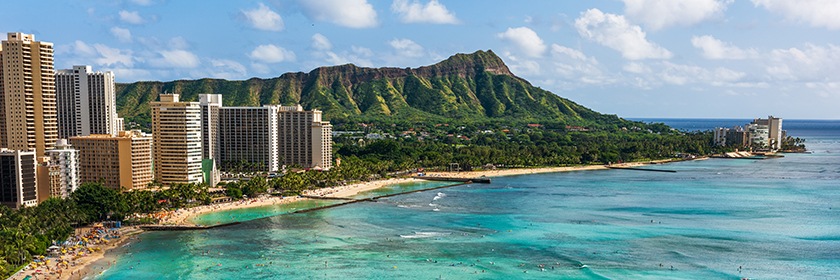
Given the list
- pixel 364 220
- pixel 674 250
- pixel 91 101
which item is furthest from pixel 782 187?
pixel 91 101

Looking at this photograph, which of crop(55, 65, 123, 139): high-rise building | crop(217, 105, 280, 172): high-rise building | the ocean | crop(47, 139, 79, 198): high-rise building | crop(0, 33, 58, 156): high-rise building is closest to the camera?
the ocean

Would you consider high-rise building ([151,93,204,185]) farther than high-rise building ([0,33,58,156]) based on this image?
Yes

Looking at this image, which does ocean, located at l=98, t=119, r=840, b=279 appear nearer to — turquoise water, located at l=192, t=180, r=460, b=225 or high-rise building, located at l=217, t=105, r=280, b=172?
turquoise water, located at l=192, t=180, r=460, b=225

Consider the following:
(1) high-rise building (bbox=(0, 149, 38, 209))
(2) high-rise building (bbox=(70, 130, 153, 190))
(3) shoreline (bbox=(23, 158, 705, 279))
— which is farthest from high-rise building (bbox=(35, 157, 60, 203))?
(3) shoreline (bbox=(23, 158, 705, 279))

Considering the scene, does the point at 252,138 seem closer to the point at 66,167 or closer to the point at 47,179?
the point at 66,167

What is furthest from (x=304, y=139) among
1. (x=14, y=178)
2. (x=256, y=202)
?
(x=14, y=178)

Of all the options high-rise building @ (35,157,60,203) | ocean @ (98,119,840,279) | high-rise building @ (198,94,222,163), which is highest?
high-rise building @ (198,94,222,163)

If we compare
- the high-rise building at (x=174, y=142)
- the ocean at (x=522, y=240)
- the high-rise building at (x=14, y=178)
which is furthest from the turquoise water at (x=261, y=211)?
the high-rise building at (x=174, y=142)

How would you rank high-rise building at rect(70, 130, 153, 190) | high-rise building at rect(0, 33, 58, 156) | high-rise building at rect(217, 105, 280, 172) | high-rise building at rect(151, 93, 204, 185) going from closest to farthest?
high-rise building at rect(0, 33, 58, 156) < high-rise building at rect(70, 130, 153, 190) < high-rise building at rect(151, 93, 204, 185) < high-rise building at rect(217, 105, 280, 172)
